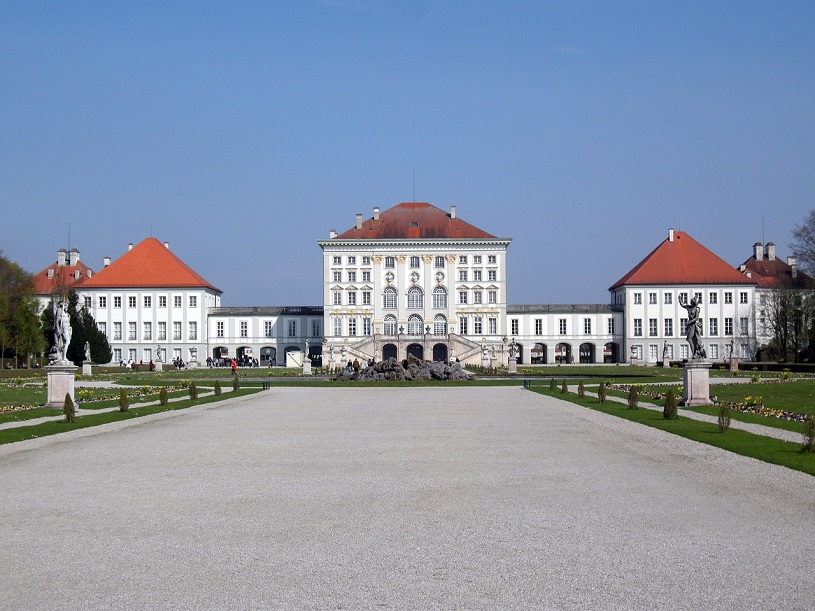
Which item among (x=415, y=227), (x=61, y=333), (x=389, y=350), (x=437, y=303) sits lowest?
(x=389, y=350)

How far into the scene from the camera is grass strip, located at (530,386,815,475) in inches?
532

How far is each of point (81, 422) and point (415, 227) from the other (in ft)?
235

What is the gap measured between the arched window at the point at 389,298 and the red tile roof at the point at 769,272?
111ft

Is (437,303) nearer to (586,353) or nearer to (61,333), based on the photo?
(586,353)

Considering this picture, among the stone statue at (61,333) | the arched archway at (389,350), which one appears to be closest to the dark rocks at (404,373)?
the stone statue at (61,333)

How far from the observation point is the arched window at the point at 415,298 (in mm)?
91625

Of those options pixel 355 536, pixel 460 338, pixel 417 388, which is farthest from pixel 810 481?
pixel 460 338

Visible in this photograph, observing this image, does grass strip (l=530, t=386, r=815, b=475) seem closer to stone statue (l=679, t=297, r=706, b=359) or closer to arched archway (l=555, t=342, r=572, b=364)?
stone statue (l=679, t=297, r=706, b=359)

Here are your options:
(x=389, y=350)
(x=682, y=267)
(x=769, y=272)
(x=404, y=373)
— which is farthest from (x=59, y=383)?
(x=769, y=272)

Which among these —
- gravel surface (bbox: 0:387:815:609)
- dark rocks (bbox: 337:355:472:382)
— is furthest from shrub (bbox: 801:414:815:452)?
dark rocks (bbox: 337:355:472:382)

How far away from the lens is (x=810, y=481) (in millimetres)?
11641

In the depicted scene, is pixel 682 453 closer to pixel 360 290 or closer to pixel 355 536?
pixel 355 536

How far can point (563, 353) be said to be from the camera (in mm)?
103625

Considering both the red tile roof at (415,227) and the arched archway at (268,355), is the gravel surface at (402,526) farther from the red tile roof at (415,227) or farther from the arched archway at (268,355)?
the arched archway at (268,355)
